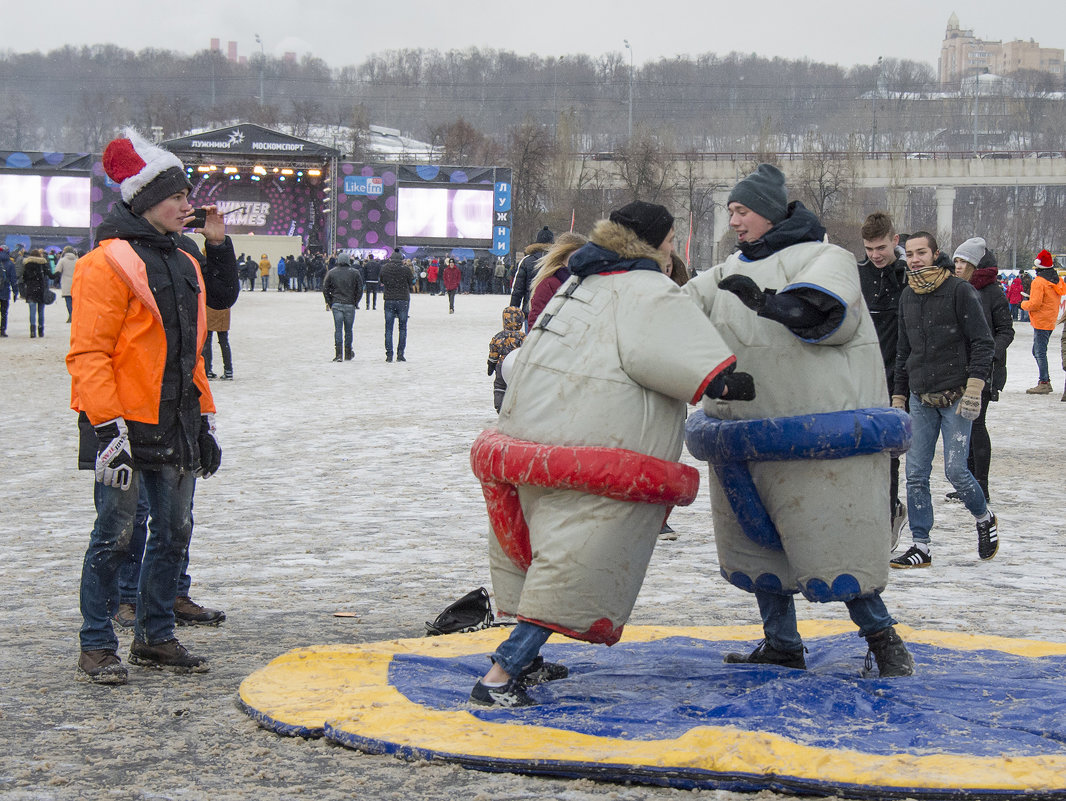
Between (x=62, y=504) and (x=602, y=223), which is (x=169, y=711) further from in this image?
(x=62, y=504)

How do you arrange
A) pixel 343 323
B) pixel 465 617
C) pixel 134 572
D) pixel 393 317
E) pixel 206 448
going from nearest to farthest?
1. pixel 206 448
2. pixel 465 617
3. pixel 134 572
4. pixel 343 323
5. pixel 393 317

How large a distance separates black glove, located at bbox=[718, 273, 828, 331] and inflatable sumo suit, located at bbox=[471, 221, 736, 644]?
192 millimetres

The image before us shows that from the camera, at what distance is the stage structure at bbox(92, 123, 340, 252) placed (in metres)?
52.8

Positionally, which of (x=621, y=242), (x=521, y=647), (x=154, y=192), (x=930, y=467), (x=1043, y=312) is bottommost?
(x=521, y=647)

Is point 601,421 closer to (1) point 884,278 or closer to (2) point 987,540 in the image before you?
(1) point 884,278

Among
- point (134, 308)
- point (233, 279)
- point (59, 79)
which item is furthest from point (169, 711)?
point (59, 79)

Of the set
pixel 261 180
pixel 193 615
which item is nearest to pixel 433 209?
pixel 261 180

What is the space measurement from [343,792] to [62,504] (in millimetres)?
5174

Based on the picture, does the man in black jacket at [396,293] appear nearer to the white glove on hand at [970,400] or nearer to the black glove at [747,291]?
the white glove on hand at [970,400]

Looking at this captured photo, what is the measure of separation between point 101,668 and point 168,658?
0.26 meters

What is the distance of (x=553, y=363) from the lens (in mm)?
4086

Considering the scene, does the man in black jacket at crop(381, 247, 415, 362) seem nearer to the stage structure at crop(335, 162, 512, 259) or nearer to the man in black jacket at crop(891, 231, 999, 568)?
the man in black jacket at crop(891, 231, 999, 568)

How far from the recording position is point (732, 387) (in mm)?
3977

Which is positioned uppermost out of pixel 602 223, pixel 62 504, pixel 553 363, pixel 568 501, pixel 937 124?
pixel 937 124
